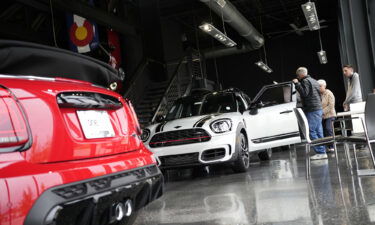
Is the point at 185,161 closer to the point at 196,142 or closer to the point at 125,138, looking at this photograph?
the point at 196,142

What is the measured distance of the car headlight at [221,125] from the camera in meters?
6.40

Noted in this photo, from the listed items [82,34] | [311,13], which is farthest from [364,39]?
[82,34]

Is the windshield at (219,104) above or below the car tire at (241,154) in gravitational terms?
above

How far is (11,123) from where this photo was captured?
5.84ft

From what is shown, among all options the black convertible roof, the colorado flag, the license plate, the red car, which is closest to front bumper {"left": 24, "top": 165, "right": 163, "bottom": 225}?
the red car

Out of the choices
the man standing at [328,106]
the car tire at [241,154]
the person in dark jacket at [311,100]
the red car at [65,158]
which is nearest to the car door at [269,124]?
the car tire at [241,154]

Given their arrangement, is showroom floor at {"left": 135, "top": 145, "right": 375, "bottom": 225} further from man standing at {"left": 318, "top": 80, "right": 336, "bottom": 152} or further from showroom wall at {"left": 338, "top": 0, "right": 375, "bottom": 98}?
showroom wall at {"left": 338, "top": 0, "right": 375, "bottom": 98}

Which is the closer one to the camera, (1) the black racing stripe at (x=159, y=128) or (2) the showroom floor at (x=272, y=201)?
(2) the showroom floor at (x=272, y=201)

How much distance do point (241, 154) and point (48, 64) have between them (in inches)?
180

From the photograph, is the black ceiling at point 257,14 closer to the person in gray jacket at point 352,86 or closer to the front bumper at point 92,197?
the person in gray jacket at point 352,86

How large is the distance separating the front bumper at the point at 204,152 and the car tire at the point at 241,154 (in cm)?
15

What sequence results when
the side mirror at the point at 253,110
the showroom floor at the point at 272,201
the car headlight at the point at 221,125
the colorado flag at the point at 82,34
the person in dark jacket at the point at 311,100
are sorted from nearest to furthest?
the showroom floor at the point at 272,201, the car headlight at the point at 221,125, the side mirror at the point at 253,110, the person in dark jacket at the point at 311,100, the colorado flag at the point at 82,34

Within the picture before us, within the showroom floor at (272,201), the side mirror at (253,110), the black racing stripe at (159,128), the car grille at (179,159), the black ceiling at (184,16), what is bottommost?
the showroom floor at (272,201)

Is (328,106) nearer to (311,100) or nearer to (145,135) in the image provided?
(311,100)
